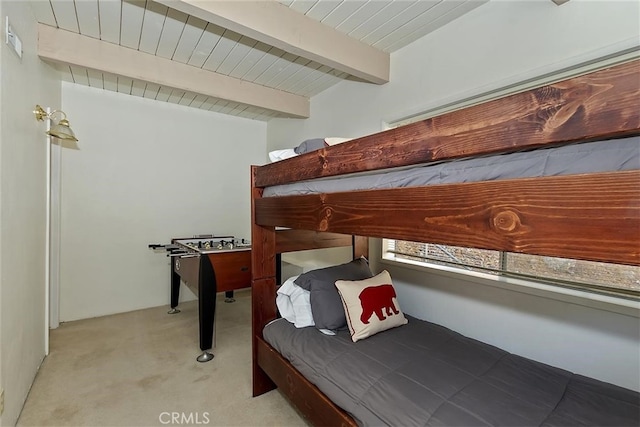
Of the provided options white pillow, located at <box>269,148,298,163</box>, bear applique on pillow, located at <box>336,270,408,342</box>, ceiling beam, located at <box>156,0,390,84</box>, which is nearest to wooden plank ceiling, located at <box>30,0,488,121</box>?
ceiling beam, located at <box>156,0,390,84</box>

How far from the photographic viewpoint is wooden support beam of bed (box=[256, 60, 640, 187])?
0.55 metres

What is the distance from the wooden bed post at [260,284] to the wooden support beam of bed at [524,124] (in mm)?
1002

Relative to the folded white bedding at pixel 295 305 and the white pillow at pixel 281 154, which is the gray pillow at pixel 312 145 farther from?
the folded white bedding at pixel 295 305

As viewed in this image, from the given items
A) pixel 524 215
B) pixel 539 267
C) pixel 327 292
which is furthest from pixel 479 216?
pixel 539 267

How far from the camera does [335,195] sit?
4.02 ft

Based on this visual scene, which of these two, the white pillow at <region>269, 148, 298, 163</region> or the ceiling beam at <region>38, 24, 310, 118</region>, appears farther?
the ceiling beam at <region>38, 24, 310, 118</region>

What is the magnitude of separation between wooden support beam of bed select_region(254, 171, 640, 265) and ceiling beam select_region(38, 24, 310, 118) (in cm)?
238

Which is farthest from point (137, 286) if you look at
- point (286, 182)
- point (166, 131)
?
point (286, 182)

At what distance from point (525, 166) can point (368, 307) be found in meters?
1.24

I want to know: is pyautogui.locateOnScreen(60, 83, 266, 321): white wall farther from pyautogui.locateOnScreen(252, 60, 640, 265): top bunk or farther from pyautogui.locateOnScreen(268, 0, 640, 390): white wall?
pyautogui.locateOnScreen(252, 60, 640, 265): top bunk

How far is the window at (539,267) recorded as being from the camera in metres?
1.47

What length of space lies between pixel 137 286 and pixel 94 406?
1.81 m

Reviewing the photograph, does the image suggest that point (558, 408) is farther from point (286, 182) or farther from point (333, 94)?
point (333, 94)

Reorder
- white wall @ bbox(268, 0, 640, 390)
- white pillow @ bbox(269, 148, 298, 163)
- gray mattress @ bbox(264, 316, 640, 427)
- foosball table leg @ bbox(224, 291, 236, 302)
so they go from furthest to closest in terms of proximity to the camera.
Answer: foosball table leg @ bbox(224, 291, 236, 302), white pillow @ bbox(269, 148, 298, 163), white wall @ bbox(268, 0, 640, 390), gray mattress @ bbox(264, 316, 640, 427)
